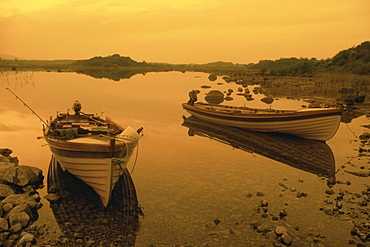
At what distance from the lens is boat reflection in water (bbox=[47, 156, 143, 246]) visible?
10.5 meters

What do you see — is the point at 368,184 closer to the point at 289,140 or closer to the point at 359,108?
the point at 289,140

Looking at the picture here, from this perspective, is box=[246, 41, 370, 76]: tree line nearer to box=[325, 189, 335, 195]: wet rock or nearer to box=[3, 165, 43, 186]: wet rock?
box=[325, 189, 335, 195]: wet rock

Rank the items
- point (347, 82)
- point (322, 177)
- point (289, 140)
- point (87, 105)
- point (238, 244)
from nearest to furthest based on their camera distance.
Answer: point (238, 244)
point (322, 177)
point (289, 140)
point (87, 105)
point (347, 82)

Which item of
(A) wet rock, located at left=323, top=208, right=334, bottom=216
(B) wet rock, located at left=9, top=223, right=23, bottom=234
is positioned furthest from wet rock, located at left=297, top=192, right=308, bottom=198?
(B) wet rock, located at left=9, top=223, right=23, bottom=234

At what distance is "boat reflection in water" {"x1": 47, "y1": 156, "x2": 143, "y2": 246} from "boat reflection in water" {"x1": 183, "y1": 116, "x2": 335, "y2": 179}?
10553 millimetres

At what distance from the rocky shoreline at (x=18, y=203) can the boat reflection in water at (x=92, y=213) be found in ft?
2.57

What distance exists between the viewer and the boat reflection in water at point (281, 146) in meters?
19.0

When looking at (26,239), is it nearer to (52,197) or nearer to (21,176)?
(52,197)

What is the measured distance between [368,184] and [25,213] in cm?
1585

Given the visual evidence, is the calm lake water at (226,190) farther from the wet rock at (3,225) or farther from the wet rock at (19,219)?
the wet rock at (3,225)

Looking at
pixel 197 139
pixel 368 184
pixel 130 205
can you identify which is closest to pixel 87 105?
pixel 197 139

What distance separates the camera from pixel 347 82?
53562 millimetres

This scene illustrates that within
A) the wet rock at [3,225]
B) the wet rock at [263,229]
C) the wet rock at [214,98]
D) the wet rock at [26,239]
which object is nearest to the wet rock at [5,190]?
the wet rock at [3,225]

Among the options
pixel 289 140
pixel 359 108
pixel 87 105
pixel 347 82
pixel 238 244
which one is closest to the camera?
pixel 238 244
